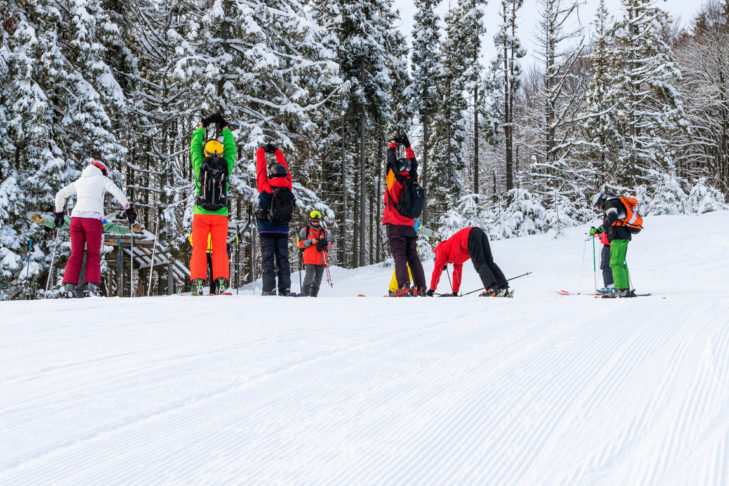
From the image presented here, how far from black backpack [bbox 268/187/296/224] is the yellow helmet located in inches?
32.9

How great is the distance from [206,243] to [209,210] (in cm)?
40

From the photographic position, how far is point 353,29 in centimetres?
2273

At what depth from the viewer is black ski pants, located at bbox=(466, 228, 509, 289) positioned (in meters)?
6.86

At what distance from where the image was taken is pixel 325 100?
14.2 metres

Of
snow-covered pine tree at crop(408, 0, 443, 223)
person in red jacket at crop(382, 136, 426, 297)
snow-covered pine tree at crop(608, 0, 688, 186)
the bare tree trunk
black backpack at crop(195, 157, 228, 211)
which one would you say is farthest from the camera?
snow-covered pine tree at crop(408, 0, 443, 223)

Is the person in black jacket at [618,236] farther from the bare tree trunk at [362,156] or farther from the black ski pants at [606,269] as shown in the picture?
the bare tree trunk at [362,156]

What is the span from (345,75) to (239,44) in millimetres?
10152

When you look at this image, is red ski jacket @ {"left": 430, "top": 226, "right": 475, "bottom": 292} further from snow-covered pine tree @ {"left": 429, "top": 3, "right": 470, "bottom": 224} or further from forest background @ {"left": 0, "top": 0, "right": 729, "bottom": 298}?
snow-covered pine tree @ {"left": 429, "top": 3, "right": 470, "bottom": 224}

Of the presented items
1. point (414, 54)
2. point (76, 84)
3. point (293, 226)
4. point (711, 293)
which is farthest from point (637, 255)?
point (414, 54)

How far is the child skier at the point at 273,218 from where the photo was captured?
6.54 m

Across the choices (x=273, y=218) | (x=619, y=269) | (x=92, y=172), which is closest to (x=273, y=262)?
(x=273, y=218)

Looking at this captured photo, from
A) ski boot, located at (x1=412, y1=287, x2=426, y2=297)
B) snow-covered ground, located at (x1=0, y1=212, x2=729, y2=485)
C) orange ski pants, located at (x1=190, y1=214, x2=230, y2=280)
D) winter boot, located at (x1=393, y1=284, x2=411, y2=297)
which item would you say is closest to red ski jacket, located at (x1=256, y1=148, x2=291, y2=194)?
orange ski pants, located at (x1=190, y1=214, x2=230, y2=280)

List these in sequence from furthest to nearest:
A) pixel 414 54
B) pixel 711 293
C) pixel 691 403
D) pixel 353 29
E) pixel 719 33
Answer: pixel 414 54 → pixel 719 33 → pixel 353 29 → pixel 711 293 → pixel 691 403

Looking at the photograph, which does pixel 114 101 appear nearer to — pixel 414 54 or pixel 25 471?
pixel 25 471
